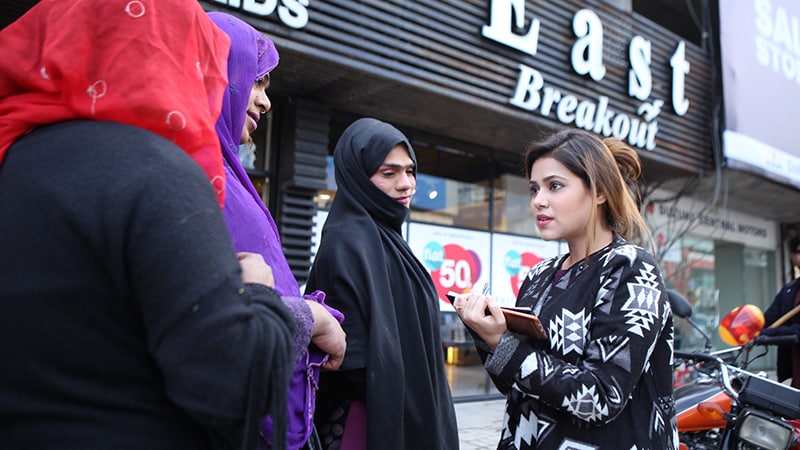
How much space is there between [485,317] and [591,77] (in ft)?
19.1

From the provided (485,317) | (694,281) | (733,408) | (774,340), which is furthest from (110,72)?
(694,281)

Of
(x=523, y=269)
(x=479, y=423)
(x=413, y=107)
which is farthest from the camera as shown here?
(x=523, y=269)

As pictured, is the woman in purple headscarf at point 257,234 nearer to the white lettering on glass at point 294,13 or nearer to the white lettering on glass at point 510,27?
the white lettering on glass at point 294,13

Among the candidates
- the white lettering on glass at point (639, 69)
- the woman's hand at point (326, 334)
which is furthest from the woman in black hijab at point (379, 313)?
the white lettering on glass at point (639, 69)

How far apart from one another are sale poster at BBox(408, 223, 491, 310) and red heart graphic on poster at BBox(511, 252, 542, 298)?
1.61 ft

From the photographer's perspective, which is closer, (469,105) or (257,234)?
(257,234)

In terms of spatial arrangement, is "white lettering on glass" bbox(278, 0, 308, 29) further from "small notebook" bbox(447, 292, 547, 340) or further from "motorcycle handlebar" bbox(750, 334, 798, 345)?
"motorcycle handlebar" bbox(750, 334, 798, 345)

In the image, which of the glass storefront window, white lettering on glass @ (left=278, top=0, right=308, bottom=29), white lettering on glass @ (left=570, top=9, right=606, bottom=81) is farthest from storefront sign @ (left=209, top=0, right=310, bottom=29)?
the glass storefront window

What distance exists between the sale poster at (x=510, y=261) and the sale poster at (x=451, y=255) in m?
0.17

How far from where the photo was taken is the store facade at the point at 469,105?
4957 mm

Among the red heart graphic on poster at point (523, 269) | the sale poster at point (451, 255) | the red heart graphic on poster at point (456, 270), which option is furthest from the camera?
the red heart graphic on poster at point (523, 269)

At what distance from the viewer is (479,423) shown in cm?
604

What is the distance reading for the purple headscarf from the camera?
1416 mm

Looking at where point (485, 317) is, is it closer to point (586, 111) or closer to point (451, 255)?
point (451, 255)
